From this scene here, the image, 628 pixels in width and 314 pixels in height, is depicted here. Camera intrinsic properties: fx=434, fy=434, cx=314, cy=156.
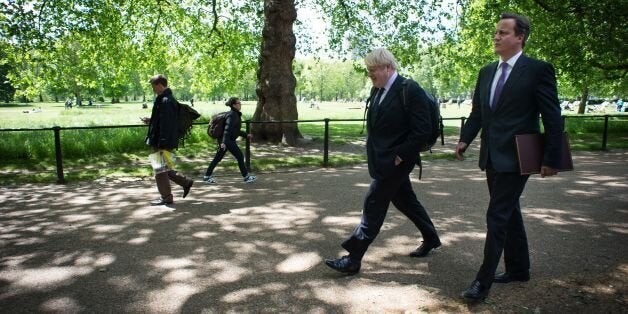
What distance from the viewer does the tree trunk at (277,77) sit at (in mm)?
14078

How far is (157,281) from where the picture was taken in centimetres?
379

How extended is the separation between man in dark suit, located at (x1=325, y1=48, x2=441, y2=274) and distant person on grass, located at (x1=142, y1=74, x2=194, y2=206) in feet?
11.7

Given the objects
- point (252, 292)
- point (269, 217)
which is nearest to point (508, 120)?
point (252, 292)

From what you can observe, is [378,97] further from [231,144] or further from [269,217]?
[231,144]

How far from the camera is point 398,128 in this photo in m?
3.70

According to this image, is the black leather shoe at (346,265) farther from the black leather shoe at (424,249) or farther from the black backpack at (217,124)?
the black backpack at (217,124)

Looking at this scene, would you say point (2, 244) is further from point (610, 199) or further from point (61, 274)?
point (610, 199)

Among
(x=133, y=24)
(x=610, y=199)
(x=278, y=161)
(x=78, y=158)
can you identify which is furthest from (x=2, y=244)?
(x=133, y=24)

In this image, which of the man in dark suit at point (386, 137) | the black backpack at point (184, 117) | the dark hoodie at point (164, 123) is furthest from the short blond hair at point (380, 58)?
the black backpack at point (184, 117)

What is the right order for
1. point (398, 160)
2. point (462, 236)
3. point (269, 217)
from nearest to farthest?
point (398, 160) < point (462, 236) < point (269, 217)

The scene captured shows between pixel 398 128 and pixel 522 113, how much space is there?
0.96m

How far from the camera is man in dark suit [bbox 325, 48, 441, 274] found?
3621mm

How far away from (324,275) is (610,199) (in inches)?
209

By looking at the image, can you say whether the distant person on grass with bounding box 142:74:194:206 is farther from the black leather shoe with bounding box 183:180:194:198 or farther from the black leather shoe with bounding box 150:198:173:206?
the black leather shoe with bounding box 183:180:194:198
